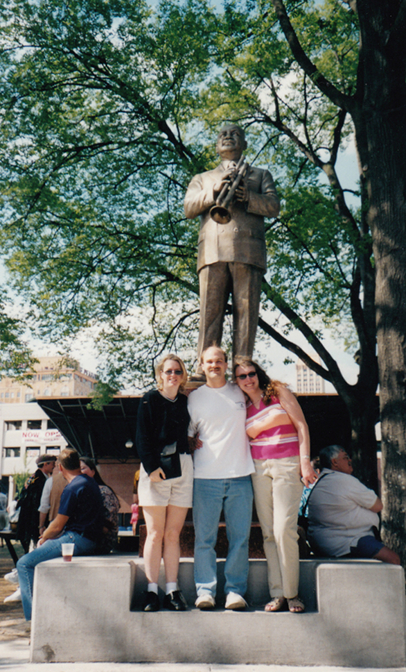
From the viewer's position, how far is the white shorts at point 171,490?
4.08m

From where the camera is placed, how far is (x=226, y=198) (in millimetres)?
5039

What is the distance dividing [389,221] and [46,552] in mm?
5679

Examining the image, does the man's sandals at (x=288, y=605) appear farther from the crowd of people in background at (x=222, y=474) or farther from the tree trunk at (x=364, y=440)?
the tree trunk at (x=364, y=440)

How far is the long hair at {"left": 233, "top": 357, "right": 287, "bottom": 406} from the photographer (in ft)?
14.1

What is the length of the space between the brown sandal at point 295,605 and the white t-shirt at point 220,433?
0.88 meters

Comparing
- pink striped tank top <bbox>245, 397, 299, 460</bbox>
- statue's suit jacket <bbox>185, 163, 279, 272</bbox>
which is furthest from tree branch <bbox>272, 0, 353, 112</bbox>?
pink striped tank top <bbox>245, 397, 299, 460</bbox>

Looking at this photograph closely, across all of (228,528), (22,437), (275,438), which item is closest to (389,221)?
(275,438)

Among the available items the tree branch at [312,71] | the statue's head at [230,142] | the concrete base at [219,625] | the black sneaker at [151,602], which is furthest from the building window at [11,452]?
the black sneaker at [151,602]

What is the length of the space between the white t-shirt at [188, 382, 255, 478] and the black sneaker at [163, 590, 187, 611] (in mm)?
799

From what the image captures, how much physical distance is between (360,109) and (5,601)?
323 inches

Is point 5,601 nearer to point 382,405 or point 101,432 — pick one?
point 382,405

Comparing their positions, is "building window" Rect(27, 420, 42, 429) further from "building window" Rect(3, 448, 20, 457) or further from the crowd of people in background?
the crowd of people in background

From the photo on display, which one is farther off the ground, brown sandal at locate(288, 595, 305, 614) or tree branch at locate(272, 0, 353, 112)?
tree branch at locate(272, 0, 353, 112)

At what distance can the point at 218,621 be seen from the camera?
12.9 ft
